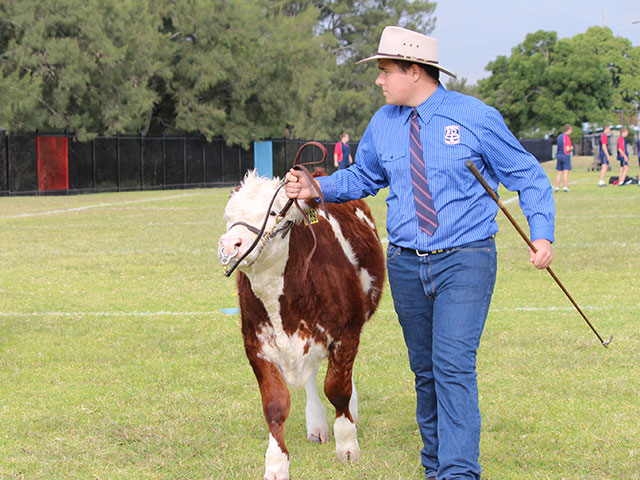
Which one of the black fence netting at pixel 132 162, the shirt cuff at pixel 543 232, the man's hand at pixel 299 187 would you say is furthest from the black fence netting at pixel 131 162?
the shirt cuff at pixel 543 232

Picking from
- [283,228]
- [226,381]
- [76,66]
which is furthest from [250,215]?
[76,66]

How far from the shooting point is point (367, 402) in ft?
20.0

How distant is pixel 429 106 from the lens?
4273mm

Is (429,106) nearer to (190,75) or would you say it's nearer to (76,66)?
(76,66)

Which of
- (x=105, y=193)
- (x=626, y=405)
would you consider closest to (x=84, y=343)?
(x=626, y=405)

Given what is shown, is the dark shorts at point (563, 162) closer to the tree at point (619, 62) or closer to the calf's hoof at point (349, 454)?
the calf's hoof at point (349, 454)

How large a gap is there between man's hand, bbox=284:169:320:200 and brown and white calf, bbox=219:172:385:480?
0.13m

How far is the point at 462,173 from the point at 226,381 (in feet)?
10.4

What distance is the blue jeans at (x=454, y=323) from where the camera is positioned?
406 cm

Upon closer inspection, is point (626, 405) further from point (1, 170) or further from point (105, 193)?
point (105, 193)

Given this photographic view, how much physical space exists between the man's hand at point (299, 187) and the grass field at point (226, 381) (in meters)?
1.56

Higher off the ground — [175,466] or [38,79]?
[38,79]

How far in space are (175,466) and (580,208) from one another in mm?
18895

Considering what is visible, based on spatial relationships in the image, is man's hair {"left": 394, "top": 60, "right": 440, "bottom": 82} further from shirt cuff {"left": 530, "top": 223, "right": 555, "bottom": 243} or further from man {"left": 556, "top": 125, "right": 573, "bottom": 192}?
man {"left": 556, "top": 125, "right": 573, "bottom": 192}
